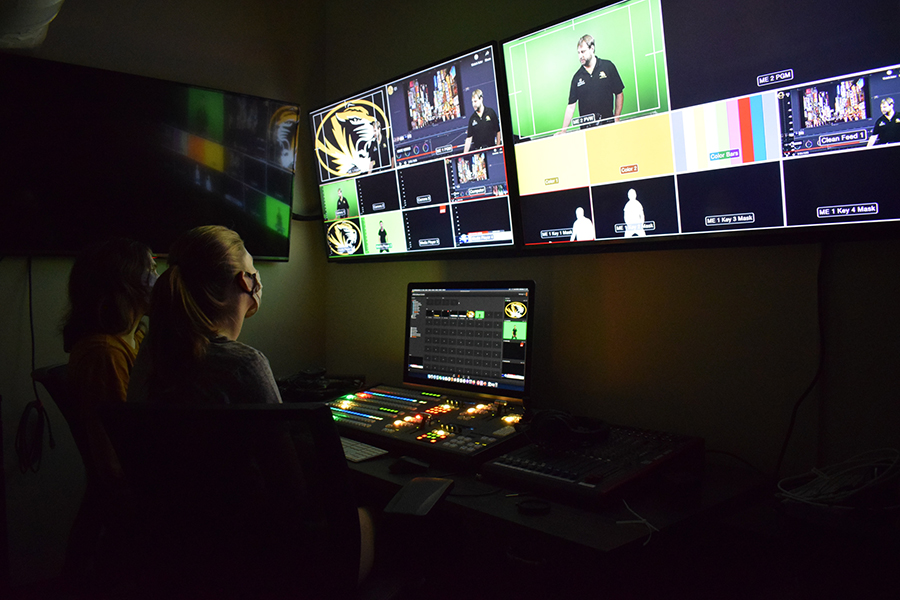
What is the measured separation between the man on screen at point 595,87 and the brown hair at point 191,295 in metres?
1.09

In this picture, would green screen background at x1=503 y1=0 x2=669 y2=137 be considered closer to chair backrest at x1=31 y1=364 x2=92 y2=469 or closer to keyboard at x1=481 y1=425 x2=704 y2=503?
keyboard at x1=481 y1=425 x2=704 y2=503

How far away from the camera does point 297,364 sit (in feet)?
9.48

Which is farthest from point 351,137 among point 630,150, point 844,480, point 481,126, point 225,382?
point 844,480

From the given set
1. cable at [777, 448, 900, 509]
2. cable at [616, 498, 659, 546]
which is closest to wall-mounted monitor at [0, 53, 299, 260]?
cable at [616, 498, 659, 546]

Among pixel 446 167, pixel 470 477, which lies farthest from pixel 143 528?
pixel 446 167

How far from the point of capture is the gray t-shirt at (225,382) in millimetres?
1173

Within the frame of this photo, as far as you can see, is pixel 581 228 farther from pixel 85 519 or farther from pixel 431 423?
pixel 85 519

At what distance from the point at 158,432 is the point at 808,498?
132 cm

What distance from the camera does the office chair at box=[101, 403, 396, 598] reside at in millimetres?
936

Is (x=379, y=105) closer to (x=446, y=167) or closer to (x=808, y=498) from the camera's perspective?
(x=446, y=167)

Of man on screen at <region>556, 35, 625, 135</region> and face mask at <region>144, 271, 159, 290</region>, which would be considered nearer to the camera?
man on screen at <region>556, 35, 625, 135</region>

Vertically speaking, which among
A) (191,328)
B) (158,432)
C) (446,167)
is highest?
(446,167)

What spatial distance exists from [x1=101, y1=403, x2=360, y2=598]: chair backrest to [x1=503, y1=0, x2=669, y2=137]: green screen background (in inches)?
49.9

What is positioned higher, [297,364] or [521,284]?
[521,284]
